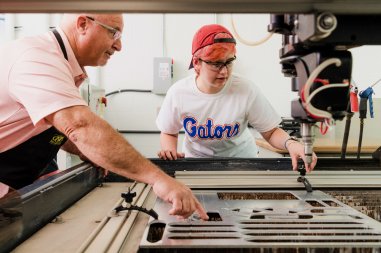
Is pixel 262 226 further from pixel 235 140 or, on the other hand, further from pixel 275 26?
pixel 235 140

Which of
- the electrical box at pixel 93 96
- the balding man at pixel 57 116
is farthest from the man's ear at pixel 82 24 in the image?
the electrical box at pixel 93 96

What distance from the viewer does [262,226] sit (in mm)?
775

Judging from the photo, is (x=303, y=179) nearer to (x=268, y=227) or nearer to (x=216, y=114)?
(x=268, y=227)

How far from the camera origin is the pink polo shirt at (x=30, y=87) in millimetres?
890

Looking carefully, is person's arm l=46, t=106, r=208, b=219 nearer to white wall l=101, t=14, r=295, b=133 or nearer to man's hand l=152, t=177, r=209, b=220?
man's hand l=152, t=177, r=209, b=220

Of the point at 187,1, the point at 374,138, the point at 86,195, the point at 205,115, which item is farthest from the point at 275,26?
the point at 374,138

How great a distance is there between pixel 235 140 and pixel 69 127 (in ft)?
3.69

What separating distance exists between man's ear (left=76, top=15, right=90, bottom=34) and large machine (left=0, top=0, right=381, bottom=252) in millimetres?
498

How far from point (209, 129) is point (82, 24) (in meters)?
0.82

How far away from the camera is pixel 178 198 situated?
80 cm

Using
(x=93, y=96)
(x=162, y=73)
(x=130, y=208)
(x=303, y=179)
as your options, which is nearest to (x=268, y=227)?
(x=130, y=208)

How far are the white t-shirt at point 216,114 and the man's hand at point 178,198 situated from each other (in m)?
0.92

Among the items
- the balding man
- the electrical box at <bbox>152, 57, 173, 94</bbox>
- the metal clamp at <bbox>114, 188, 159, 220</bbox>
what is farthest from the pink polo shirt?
the electrical box at <bbox>152, 57, 173, 94</bbox>

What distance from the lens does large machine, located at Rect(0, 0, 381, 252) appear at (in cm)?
48
